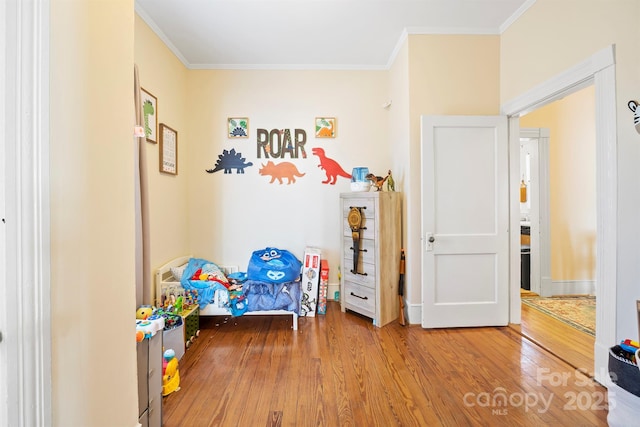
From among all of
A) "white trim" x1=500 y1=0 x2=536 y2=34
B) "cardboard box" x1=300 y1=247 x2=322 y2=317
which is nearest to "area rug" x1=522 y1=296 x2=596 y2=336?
"cardboard box" x1=300 y1=247 x2=322 y2=317

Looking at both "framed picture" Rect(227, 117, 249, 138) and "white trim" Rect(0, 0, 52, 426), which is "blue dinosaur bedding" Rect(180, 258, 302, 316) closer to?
"framed picture" Rect(227, 117, 249, 138)

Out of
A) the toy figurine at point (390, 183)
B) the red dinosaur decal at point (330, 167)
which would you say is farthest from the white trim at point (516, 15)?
the red dinosaur decal at point (330, 167)

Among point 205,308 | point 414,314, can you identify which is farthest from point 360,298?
point 205,308

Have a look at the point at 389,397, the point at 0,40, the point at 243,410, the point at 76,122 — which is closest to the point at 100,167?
the point at 76,122

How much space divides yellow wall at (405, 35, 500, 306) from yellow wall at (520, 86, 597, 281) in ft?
4.67

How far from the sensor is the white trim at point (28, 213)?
2.57ft

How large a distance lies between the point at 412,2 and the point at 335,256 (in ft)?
8.82

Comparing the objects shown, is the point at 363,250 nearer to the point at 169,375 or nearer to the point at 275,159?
the point at 275,159

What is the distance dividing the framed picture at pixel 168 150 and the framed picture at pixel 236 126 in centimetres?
62

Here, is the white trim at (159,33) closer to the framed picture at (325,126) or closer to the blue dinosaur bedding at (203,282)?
the framed picture at (325,126)

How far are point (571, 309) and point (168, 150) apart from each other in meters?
4.77

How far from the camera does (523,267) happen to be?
411cm

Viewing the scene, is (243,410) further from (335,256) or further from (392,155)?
(392,155)

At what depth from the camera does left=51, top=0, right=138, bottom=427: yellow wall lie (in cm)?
93
